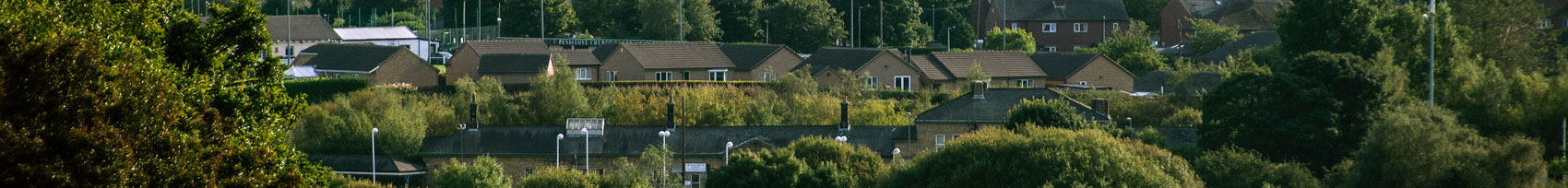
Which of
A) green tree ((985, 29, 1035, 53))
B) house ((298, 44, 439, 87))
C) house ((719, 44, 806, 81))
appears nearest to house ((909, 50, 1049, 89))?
house ((719, 44, 806, 81))

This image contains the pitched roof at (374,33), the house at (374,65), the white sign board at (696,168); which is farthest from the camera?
the pitched roof at (374,33)

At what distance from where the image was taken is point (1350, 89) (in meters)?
46.3

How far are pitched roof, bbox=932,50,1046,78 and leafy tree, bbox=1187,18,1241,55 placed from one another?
707 inches

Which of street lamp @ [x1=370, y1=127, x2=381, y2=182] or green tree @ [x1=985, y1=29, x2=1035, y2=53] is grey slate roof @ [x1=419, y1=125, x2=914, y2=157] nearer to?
street lamp @ [x1=370, y1=127, x2=381, y2=182]

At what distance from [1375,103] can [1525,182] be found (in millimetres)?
8283

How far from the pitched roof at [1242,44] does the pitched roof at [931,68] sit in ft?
60.1

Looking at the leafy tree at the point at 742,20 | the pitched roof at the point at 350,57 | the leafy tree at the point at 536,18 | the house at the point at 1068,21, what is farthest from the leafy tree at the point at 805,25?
the pitched roof at the point at 350,57

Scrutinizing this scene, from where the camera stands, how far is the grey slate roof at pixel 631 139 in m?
52.1

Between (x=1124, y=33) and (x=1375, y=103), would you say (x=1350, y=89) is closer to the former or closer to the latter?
(x=1375, y=103)

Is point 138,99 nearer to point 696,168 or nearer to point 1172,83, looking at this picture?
point 696,168

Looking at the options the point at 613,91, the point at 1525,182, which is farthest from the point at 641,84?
the point at 1525,182

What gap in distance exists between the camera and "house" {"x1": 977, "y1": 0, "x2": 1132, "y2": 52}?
100250 millimetres

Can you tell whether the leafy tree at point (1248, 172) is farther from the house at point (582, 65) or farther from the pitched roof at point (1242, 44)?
the pitched roof at point (1242, 44)

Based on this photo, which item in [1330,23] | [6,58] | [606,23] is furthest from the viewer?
[606,23]
